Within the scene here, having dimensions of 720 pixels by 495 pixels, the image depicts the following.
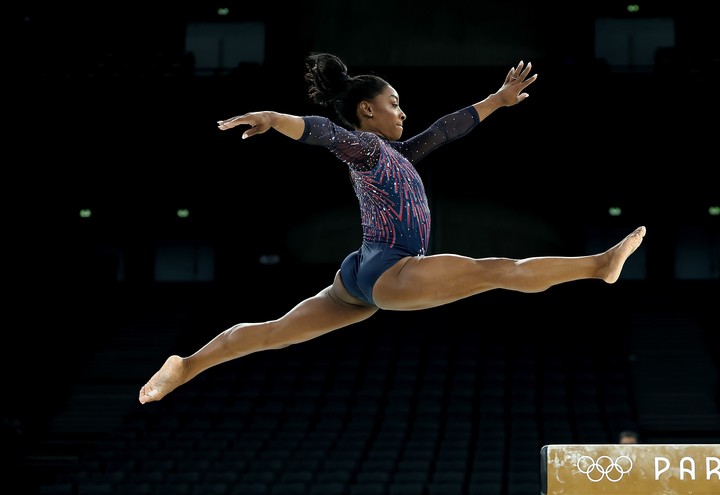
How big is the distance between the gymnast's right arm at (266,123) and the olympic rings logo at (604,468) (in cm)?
167

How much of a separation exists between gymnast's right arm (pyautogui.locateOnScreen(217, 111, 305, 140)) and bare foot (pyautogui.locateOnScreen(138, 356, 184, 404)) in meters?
1.20

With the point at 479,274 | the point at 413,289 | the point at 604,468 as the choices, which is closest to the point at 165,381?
the point at 413,289

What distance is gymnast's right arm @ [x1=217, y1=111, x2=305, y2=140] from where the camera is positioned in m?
3.68

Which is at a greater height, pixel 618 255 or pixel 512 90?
pixel 512 90

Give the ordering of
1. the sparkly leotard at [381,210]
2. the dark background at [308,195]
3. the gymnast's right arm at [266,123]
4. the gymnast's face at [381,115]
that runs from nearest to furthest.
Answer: the gymnast's right arm at [266,123], the sparkly leotard at [381,210], the gymnast's face at [381,115], the dark background at [308,195]

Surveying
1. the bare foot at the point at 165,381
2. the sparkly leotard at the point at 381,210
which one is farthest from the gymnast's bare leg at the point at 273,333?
the sparkly leotard at the point at 381,210

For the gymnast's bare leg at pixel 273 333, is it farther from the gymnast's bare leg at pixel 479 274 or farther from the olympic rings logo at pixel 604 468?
the olympic rings logo at pixel 604 468

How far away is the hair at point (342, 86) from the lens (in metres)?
4.37

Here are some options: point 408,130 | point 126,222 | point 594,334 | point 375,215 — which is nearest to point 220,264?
point 126,222

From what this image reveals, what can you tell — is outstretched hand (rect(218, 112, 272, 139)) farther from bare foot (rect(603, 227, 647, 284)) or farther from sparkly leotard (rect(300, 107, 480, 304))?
bare foot (rect(603, 227, 647, 284))

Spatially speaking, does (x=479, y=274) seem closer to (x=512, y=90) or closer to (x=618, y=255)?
(x=618, y=255)

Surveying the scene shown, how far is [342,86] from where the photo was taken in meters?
4.41

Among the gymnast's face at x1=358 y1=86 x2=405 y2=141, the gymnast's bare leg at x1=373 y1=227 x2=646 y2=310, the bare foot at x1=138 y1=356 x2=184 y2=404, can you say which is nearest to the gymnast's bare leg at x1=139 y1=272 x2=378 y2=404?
the bare foot at x1=138 y1=356 x2=184 y2=404

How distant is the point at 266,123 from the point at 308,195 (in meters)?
12.5
